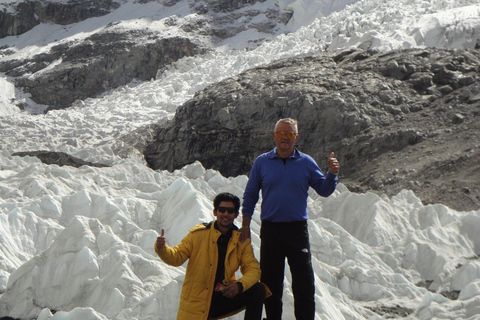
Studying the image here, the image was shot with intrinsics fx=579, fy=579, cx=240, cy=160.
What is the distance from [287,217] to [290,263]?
0.34m

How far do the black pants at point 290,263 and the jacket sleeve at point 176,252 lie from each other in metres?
0.58

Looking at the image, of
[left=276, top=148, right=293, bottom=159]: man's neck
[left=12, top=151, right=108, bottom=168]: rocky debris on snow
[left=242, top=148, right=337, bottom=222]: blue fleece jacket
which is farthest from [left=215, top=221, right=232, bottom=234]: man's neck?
[left=12, top=151, right=108, bottom=168]: rocky debris on snow

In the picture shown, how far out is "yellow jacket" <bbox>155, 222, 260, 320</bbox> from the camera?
12.8ft

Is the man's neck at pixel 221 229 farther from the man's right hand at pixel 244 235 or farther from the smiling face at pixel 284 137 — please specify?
the smiling face at pixel 284 137

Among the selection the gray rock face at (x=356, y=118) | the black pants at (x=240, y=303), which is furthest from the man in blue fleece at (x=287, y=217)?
the gray rock face at (x=356, y=118)

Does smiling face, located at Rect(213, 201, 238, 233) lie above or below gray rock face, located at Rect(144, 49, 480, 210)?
above

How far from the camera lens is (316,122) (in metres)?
20.0

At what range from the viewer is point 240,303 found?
3943 mm

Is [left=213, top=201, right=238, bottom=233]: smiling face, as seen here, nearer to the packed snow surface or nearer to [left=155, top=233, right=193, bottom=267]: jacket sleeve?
[left=155, top=233, right=193, bottom=267]: jacket sleeve

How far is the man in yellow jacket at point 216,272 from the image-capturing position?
391cm

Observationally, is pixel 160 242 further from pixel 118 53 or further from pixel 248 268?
pixel 118 53

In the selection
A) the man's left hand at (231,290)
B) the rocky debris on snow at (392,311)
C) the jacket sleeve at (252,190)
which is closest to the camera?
the man's left hand at (231,290)

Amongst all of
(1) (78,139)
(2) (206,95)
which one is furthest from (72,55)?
(2) (206,95)

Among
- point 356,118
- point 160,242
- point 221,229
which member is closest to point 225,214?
point 221,229
